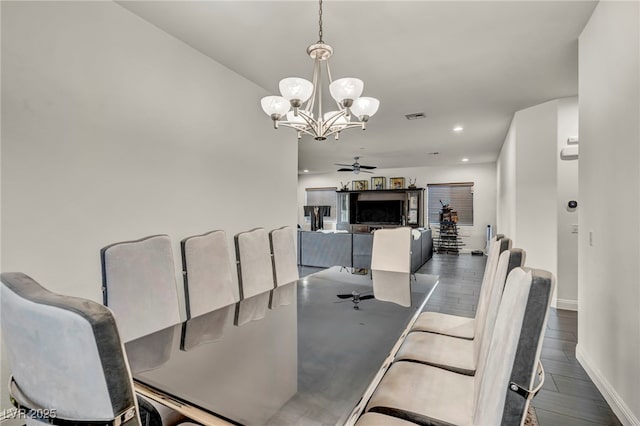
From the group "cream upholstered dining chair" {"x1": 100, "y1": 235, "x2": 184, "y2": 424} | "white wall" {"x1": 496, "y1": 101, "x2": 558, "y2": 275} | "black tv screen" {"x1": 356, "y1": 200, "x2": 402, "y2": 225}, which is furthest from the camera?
"black tv screen" {"x1": 356, "y1": 200, "x2": 402, "y2": 225}

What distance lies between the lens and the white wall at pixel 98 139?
1773 millimetres

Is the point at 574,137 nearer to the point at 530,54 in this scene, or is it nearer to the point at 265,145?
the point at 530,54

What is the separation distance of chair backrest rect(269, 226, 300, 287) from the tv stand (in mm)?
6863

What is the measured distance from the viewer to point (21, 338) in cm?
70

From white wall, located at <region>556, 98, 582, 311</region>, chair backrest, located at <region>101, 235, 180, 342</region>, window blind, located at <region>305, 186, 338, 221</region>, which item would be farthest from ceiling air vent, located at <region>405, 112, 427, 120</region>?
window blind, located at <region>305, 186, 338, 221</region>

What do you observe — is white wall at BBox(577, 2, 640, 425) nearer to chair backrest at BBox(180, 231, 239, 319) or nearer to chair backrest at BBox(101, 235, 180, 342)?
chair backrest at BBox(180, 231, 239, 319)

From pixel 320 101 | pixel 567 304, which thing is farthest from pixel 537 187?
pixel 320 101

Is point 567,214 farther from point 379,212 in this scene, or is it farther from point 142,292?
point 379,212

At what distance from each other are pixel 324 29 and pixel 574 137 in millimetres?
3468

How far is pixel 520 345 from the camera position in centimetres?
79

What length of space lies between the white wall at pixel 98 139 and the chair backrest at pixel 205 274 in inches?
24.0

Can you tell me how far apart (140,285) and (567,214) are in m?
4.67

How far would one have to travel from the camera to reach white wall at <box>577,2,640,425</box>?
5.52 ft

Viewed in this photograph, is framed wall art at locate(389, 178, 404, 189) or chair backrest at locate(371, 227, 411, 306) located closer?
chair backrest at locate(371, 227, 411, 306)
